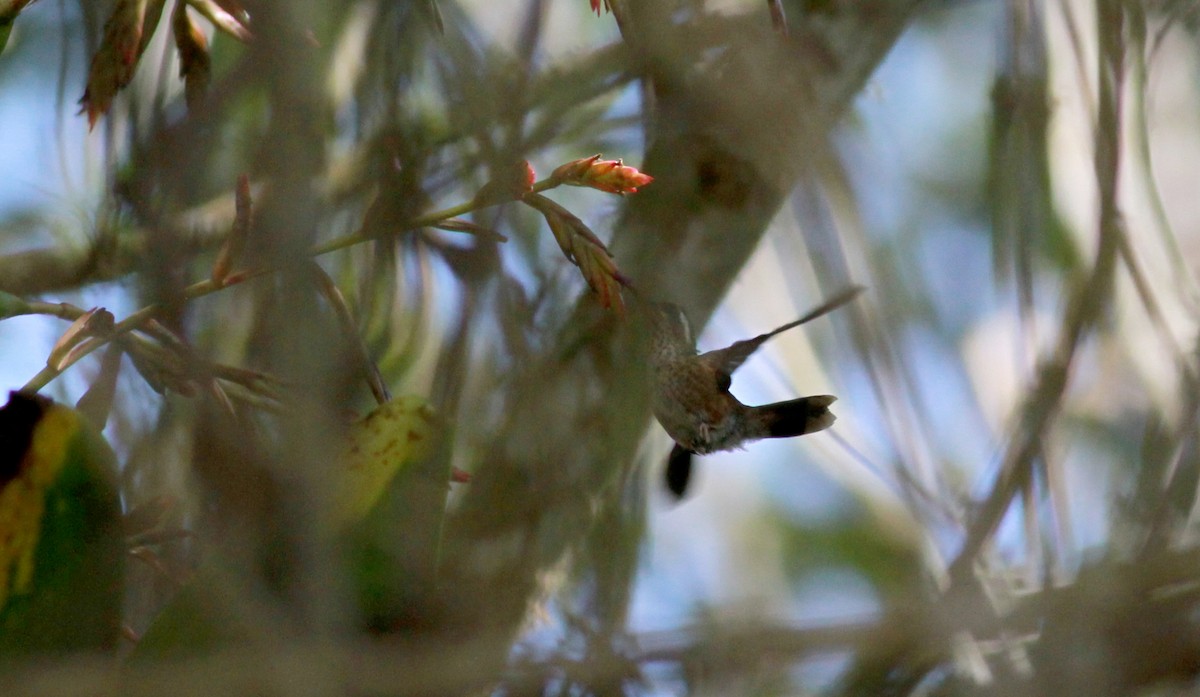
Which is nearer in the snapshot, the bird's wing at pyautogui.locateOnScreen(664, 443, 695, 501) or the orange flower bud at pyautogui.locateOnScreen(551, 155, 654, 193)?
the orange flower bud at pyautogui.locateOnScreen(551, 155, 654, 193)

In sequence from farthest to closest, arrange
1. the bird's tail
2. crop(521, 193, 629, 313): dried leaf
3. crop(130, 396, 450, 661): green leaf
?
the bird's tail, crop(521, 193, 629, 313): dried leaf, crop(130, 396, 450, 661): green leaf

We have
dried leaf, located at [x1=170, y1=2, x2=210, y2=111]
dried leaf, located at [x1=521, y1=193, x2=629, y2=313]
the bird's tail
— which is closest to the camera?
dried leaf, located at [x1=521, y1=193, x2=629, y2=313]

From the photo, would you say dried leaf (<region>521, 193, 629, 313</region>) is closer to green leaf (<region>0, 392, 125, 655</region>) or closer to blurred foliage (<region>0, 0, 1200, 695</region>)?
blurred foliage (<region>0, 0, 1200, 695</region>)

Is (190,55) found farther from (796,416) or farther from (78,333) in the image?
(796,416)

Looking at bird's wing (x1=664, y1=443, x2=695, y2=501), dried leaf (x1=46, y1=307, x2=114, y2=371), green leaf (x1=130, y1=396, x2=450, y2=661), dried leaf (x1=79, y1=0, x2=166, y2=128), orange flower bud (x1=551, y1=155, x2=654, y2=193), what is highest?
dried leaf (x1=79, y1=0, x2=166, y2=128)

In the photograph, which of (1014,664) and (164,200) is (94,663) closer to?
(164,200)

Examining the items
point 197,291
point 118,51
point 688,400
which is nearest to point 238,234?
point 197,291

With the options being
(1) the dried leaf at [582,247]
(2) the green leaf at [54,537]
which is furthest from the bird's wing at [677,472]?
(2) the green leaf at [54,537]

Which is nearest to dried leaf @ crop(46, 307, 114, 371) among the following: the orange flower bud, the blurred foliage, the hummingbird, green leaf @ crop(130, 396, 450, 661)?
the blurred foliage
